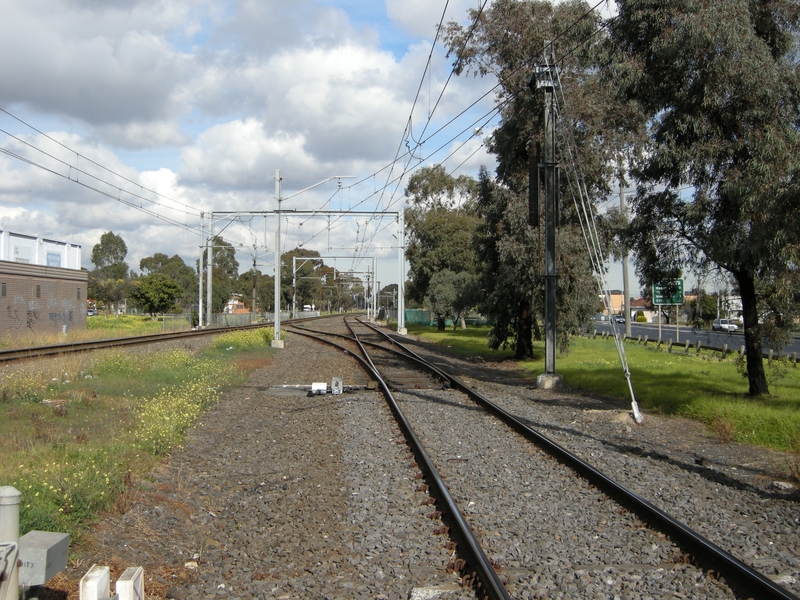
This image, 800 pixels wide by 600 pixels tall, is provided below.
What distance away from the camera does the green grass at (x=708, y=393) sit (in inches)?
434

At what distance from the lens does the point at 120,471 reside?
24.3ft

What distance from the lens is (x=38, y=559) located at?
3.74 m

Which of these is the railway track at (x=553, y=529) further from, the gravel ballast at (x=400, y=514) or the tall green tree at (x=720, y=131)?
the tall green tree at (x=720, y=131)

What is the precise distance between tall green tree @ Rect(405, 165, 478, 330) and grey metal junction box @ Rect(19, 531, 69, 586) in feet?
154

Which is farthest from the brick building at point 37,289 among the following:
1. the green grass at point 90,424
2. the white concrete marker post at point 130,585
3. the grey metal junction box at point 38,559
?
the grey metal junction box at point 38,559

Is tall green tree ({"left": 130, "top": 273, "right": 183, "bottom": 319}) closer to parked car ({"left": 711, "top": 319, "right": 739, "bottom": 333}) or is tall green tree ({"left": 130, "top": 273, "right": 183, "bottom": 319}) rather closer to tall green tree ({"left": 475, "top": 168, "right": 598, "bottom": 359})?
tall green tree ({"left": 475, "top": 168, "right": 598, "bottom": 359})

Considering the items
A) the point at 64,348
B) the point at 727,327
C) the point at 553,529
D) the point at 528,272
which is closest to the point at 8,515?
the point at 553,529

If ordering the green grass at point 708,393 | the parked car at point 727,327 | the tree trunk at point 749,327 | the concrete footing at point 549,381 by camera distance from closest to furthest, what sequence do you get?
the green grass at point 708,393 → the tree trunk at point 749,327 → the concrete footing at point 549,381 → the parked car at point 727,327

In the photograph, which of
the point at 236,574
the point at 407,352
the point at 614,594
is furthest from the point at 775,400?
the point at 407,352

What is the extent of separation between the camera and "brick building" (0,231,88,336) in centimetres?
4200

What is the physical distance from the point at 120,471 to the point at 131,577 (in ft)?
11.7

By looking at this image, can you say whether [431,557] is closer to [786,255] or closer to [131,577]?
[131,577]

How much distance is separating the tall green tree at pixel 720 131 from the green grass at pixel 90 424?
1039 cm

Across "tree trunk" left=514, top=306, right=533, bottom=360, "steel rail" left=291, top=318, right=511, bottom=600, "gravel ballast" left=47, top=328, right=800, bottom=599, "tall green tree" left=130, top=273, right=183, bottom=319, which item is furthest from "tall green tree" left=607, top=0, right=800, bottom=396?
"tall green tree" left=130, top=273, right=183, bottom=319
